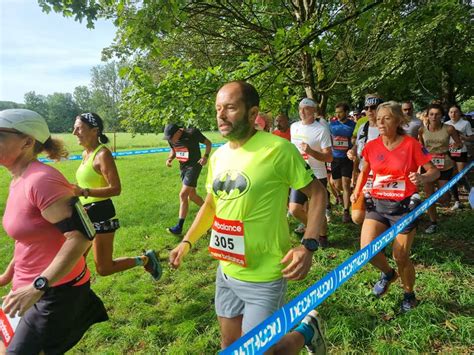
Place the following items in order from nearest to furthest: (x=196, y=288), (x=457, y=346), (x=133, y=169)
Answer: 1. (x=457, y=346)
2. (x=196, y=288)
3. (x=133, y=169)

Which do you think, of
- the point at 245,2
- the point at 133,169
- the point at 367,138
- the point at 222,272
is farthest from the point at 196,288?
the point at 133,169

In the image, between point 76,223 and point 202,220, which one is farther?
point 202,220

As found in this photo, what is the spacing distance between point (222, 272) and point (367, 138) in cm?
446

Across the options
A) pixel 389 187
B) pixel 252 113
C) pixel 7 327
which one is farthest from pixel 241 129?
pixel 389 187

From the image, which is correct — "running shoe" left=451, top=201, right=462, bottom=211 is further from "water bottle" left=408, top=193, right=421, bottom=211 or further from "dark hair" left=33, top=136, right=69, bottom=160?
"dark hair" left=33, top=136, right=69, bottom=160

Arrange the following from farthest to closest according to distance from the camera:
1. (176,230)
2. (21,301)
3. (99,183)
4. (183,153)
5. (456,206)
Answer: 1. (456,206)
2. (183,153)
3. (176,230)
4. (99,183)
5. (21,301)

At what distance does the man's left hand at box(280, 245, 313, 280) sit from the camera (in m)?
1.95

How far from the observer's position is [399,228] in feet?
10.5

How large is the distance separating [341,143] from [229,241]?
5.76 metres

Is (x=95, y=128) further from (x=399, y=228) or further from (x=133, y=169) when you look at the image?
(x=133, y=169)

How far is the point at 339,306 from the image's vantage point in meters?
3.63

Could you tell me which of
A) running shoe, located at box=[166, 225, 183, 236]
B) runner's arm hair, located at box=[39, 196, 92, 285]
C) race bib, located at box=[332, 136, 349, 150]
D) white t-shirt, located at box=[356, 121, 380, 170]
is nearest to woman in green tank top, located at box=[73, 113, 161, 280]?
runner's arm hair, located at box=[39, 196, 92, 285]

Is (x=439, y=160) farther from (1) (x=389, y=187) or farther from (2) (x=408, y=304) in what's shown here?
(2) (x=408, y=304)

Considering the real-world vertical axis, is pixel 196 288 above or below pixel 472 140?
below
